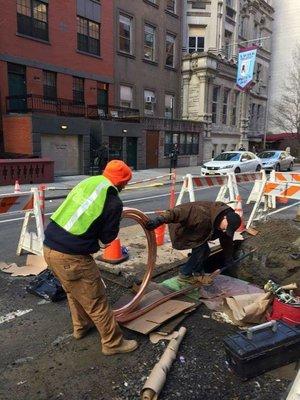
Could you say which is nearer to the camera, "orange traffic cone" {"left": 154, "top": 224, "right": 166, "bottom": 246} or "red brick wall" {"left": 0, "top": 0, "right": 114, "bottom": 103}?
"orange traffic cone" {"left": 154, "top": 224, "right": 166, "bottom": 246}

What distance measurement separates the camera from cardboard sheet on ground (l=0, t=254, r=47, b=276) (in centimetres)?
527

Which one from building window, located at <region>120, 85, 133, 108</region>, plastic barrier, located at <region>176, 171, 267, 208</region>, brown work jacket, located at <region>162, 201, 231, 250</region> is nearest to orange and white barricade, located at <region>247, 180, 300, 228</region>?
plastic barrier, located at <region>176, 171, 267, 208</region>

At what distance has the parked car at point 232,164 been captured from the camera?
19.9 m

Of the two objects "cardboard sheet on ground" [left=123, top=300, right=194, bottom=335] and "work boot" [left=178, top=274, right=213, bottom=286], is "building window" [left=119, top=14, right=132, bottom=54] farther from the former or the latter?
"cardboard sheet on ground" [left=123, top=300, right=194, bottom=335]

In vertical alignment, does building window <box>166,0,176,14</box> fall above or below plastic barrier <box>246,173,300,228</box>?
above

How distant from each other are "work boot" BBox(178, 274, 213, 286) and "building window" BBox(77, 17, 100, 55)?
21.5 metres

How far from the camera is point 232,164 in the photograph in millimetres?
20188

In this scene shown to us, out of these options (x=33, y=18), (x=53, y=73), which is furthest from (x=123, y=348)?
(x=33, y=18)

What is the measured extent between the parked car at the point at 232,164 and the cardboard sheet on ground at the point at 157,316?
51.2 feet

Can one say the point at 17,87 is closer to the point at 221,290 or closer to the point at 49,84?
the point at 49,84

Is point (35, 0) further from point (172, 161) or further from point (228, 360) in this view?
point (228, 360)

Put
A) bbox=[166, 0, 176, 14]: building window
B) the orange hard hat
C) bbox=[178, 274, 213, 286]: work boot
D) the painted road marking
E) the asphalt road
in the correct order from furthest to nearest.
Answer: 1. bbox=[166, 0, 176, 14]: building window
2. bbox=[178, 274, 213, 286]: work boot
3. the painted road marking
4. the orange hard hat
5. the asphalt road

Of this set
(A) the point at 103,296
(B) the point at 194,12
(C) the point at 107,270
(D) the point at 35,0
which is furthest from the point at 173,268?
(B) the point at 194,12

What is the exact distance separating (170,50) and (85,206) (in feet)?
99.7
